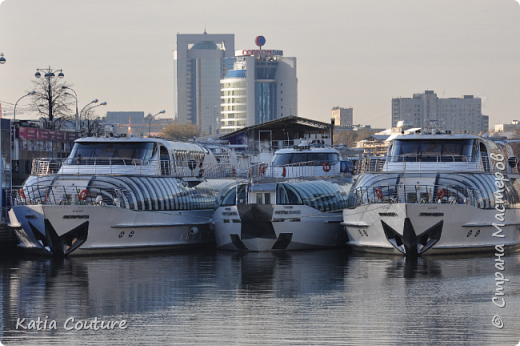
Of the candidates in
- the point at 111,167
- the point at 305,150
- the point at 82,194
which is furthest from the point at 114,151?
the point at 305,150

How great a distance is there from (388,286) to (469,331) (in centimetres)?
740

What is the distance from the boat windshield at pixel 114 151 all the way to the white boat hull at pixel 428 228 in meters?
10.8

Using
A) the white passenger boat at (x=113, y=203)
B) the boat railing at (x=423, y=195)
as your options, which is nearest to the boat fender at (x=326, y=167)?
the white passenger boat at (x=113, y=203)

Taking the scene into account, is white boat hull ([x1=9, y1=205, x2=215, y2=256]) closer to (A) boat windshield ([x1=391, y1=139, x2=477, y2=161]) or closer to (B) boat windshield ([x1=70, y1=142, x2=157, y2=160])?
(B) boat windshield ([x1=70, y1=142, x2=157, y2=160])

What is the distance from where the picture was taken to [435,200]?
120ft

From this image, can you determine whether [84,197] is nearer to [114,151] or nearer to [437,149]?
[114,151]

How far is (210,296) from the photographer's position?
2675 cm

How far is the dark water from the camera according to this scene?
20.9 metres

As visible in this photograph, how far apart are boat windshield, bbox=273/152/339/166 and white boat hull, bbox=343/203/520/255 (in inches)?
488

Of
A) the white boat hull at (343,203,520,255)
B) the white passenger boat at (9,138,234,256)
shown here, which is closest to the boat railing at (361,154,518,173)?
the white boat hull at (343,203,520,255)

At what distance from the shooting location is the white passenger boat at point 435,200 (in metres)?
35.2

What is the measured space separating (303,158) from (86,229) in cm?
1655

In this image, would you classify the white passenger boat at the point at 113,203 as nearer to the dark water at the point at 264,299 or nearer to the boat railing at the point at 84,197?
the boat railing at the point at 84,197

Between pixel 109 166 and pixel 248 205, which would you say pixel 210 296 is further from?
pixel 109 166
